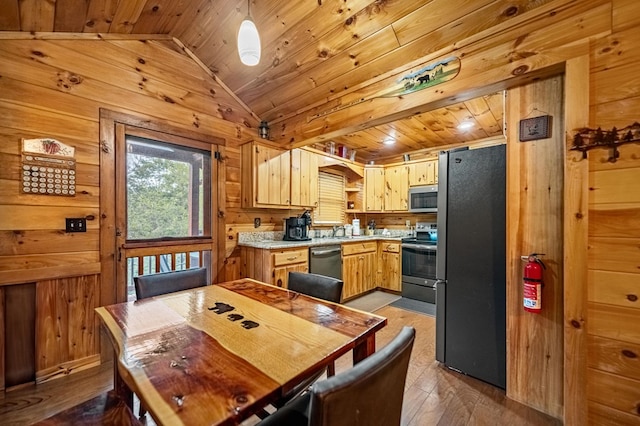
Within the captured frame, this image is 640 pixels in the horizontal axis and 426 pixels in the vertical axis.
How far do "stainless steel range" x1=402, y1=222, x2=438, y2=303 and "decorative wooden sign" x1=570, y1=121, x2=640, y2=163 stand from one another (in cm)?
233

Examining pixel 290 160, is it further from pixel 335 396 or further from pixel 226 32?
pixel 335 396

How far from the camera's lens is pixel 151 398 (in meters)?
0.71

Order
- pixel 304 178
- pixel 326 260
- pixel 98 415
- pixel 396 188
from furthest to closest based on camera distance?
pixel 396 188 → pixel 304 178 → pixel 326 260 → pixel 98 415

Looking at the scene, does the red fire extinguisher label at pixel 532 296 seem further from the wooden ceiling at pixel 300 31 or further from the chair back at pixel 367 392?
the wooden ceiling at pixel 300 31

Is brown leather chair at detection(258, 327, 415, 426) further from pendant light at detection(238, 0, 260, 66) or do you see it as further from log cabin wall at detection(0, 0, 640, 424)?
pendant light at detection(238, 0, 260, 66)

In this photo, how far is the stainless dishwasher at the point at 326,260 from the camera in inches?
132

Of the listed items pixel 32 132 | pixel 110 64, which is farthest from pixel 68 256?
pixel 110 64

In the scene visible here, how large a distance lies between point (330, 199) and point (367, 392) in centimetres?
397

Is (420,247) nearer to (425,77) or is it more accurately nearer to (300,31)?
(425,77)

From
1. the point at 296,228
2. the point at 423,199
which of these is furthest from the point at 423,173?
the point at 296,228

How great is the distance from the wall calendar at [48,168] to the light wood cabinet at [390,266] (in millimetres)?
3836

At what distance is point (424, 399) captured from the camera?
1.84 meters

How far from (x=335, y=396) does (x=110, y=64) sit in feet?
10.2

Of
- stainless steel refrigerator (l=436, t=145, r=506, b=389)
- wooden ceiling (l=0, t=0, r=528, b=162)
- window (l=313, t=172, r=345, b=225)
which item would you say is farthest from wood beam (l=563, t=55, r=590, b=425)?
window (l=313, t=172, r=345, b=225)
